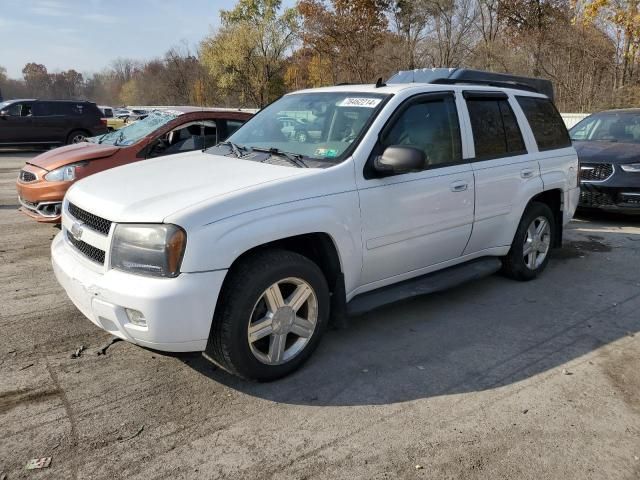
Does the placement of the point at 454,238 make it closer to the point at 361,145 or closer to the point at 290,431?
the point at 361,145

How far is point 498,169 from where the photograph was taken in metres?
4.73

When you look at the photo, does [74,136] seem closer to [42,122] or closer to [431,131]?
[42,122]

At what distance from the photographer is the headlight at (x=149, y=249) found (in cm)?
293

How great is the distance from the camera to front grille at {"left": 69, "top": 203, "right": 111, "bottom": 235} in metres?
3.22

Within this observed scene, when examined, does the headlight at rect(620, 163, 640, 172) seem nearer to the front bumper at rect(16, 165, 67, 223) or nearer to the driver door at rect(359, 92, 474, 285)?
the driver door at rect(359, 92, 474, 285)

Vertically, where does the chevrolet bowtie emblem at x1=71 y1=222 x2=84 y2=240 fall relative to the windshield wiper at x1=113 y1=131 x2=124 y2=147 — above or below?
below

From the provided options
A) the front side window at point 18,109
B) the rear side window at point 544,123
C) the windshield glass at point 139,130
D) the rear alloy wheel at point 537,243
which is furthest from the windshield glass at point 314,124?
the front side window at point 18,109

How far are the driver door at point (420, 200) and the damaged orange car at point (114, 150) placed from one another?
3.57m

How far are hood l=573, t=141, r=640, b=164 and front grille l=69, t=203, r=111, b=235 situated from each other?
290 inches

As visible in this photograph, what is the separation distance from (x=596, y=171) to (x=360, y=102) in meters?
5.47

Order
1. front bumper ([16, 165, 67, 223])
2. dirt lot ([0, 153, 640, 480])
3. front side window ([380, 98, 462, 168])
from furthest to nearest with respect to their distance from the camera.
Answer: front bumper ([16, 165, 67, 223]), front side window ([380, 98, 462, 168]), dirt lot ([0, 153, 640, 480])

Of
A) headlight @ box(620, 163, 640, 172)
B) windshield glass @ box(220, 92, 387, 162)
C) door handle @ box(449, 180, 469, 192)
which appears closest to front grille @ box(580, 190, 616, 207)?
headlight @ box(620, 163, 640, 172)

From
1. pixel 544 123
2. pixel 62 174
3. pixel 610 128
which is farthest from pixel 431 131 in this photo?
pixel 610 128

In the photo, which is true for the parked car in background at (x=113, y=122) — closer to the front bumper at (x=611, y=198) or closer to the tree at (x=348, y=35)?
the tree at (x=348, y=35)
